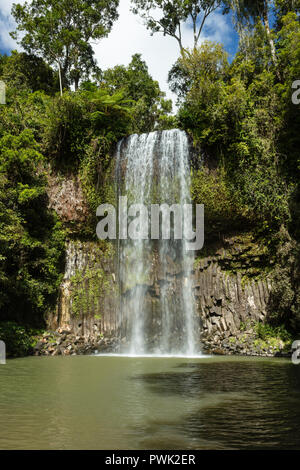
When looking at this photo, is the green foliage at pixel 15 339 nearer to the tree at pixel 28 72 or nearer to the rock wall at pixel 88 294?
the rock wall at pixel 88 294

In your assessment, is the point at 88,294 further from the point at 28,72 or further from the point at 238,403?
the point at 28,72

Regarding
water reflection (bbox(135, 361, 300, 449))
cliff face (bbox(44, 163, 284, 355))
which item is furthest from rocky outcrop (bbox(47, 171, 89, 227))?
water reflection (bbox(135, 361, 300, 449))

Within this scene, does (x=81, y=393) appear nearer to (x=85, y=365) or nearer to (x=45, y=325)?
(x=85, y=365)

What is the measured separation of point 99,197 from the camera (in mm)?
17562

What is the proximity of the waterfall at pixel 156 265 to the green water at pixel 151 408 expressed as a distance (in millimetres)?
5148

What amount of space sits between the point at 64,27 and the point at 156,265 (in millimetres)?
20951

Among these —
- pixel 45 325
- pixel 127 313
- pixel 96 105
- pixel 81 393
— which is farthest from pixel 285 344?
pixel 96 105

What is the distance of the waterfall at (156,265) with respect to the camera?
15.2 meters

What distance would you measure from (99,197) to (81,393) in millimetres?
11785

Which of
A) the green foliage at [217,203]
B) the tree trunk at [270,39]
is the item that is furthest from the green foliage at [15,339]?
the tree trunk at [270,39]

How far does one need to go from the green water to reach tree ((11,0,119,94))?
22587mm

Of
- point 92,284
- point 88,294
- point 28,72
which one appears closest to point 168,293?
point 92,284

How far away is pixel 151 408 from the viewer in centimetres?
570

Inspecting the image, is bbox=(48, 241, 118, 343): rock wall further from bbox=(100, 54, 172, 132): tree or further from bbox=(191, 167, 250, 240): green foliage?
bbox=(100, 54, 172, 132): tree
